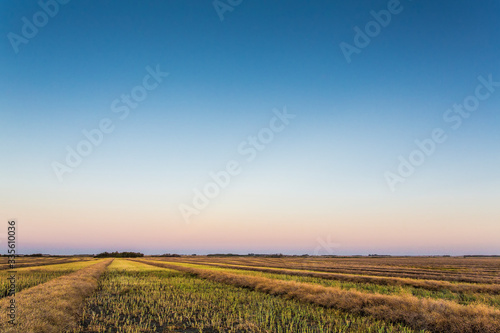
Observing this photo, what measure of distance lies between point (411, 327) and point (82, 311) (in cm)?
1340

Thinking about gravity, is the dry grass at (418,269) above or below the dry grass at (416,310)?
below

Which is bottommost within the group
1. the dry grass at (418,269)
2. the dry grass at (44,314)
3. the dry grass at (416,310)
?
the dry grass at (418,269)

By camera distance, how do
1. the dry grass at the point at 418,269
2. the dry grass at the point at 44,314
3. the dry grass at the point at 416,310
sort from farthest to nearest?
1. the dry grass at the point at 418,269
2. the dry grass at the point at 416,310
3. the dry grass at the point at 44,314

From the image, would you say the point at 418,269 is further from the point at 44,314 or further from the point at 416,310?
the point at 44,314

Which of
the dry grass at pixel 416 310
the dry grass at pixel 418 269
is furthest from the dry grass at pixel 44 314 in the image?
the dry grass at pixel 418 269

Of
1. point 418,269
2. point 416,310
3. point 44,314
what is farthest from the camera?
point 418,269

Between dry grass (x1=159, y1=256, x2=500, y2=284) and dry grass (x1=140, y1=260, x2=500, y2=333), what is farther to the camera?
dry grass (x1=159, y1=256, x2=500, y2=284)

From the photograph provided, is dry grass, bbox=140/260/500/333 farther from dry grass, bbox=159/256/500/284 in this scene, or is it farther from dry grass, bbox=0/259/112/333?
dry grass, bbox=159/256/500/284

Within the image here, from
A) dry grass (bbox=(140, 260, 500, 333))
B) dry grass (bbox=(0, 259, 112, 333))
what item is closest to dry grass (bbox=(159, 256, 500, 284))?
dry grass (bbox=(140, 260, 500, 333))

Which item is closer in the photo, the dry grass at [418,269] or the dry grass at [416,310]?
the dry grass at [416,310]

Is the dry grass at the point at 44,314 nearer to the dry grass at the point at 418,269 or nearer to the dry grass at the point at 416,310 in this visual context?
the dry grass at the point at 416,310

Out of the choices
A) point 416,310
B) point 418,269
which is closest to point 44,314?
point 416,310

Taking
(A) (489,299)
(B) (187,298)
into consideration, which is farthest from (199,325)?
(A) (489,299)

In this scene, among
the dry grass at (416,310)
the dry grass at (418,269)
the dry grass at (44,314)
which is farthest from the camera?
the dry grass at (418,269)
